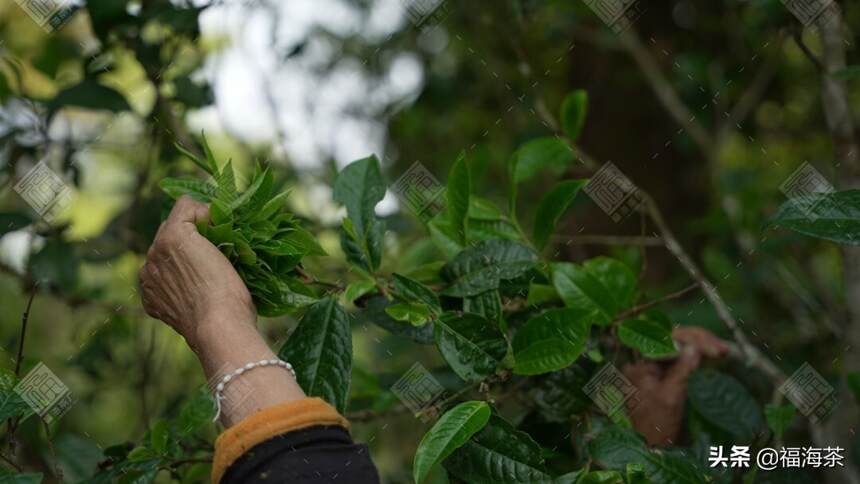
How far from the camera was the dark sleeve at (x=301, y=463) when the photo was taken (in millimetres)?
933

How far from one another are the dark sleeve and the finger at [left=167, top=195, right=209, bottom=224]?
330 mm

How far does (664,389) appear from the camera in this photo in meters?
1.63

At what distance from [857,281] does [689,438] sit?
→ 455mm

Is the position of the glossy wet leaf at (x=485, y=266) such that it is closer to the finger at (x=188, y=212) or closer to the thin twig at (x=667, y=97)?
the finger at (x=188, y=212)

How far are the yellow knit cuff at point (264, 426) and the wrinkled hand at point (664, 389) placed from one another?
81 centimetres

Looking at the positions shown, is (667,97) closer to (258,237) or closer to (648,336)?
(648,336)

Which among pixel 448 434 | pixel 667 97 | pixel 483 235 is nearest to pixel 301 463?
pixel 448 434

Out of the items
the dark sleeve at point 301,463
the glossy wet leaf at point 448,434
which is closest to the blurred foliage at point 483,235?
the glossy wet leaf at point 448,434

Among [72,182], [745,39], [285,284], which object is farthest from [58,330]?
[285,284]

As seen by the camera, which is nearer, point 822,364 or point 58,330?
point 822,364

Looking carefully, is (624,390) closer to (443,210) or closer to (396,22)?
(443,210)

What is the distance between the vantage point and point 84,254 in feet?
6.86

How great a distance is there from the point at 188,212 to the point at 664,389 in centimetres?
99

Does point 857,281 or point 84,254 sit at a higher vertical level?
point 84,254
